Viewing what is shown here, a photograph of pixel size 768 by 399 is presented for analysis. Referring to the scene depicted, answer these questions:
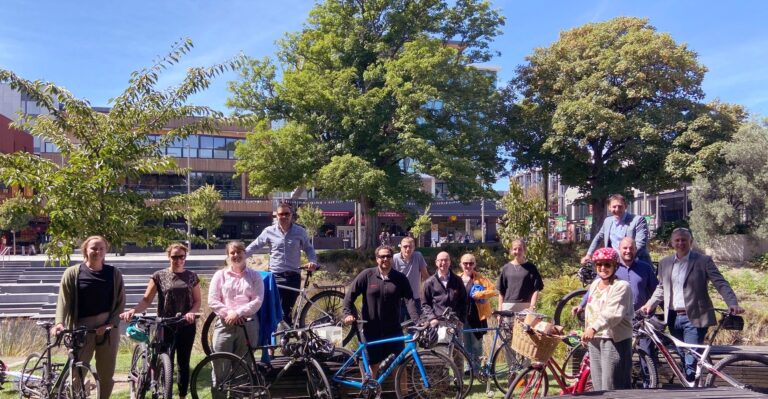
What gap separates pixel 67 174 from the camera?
7.98m

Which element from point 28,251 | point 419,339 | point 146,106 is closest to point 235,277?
point 419,339

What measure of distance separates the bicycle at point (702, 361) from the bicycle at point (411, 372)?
5.90ft

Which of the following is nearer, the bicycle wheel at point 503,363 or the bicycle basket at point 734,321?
the bicycle basket at point 734,321

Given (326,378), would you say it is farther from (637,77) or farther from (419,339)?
(637,77)

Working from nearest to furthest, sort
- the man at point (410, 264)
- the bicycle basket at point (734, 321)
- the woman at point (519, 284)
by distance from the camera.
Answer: the bicycle basket at point (734, 321) → the woman at point (519, 284) → the man at point (410, 264)

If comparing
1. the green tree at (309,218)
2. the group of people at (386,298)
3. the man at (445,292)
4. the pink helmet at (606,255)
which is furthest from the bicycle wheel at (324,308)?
the green tree at (309,218)

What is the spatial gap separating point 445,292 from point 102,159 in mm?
4720

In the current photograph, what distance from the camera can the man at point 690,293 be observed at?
235 inches

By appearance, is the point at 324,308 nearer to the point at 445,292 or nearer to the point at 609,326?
the point at 445,292

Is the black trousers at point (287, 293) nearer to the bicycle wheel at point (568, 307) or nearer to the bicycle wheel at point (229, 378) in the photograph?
the bicycle wheel at point (229, 378)

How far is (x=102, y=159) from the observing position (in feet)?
26.7

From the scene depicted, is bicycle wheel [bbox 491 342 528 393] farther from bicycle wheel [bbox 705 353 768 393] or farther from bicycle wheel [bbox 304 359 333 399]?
bicycle wheel [bbox 304 359 333 399]

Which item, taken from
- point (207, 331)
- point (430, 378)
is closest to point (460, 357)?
point (430, 378)

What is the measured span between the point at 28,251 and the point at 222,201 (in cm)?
1420
